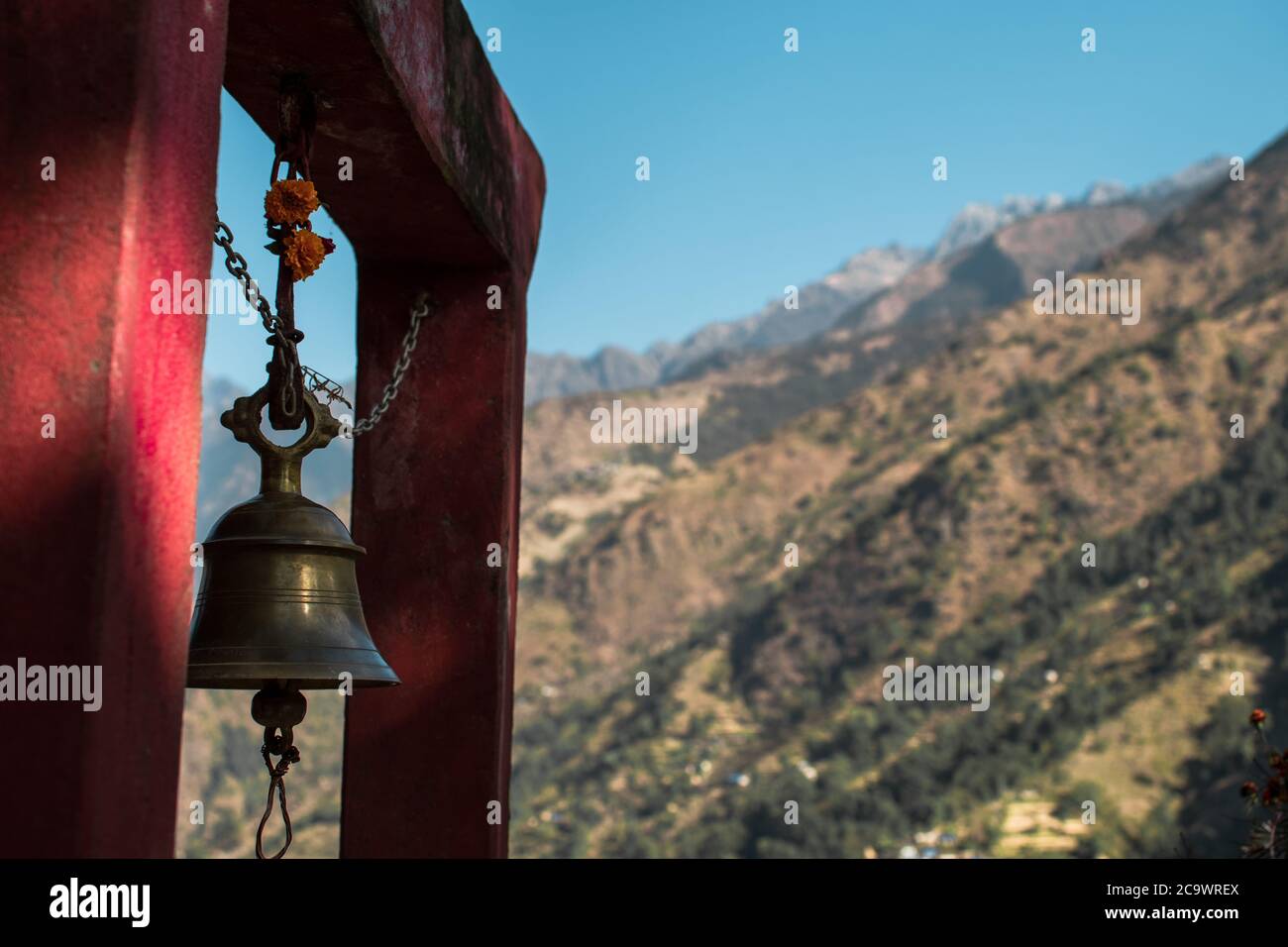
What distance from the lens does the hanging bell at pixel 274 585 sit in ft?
9.78

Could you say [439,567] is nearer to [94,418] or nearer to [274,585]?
[274,585]

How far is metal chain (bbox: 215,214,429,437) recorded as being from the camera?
9.39ft

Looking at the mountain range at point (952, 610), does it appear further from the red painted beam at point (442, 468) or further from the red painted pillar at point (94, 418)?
the red painted pillar at point (94, 418)

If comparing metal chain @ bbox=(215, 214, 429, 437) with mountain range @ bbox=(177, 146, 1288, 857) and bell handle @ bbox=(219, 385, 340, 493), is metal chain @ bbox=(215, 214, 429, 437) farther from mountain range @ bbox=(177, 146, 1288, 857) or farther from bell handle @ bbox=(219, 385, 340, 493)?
mountain range @ bbox=(177, 146, 1288, 857)

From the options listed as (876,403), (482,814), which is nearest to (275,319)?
(482,814)

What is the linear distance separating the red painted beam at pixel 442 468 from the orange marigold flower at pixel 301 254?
1.87ft

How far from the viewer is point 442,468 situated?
14.1ft

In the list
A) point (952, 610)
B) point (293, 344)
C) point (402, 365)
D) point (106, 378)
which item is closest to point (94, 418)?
point (106, 378)

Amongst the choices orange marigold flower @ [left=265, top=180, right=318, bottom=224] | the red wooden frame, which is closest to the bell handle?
orange marigold flower @ [left=265, top=180, right=318, bottom=224]

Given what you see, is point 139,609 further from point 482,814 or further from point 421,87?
point 482,814

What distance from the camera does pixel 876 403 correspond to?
62938 mm

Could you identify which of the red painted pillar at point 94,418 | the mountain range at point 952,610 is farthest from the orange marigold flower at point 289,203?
the mountain range at point 952,610

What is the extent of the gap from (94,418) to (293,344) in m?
1.13
